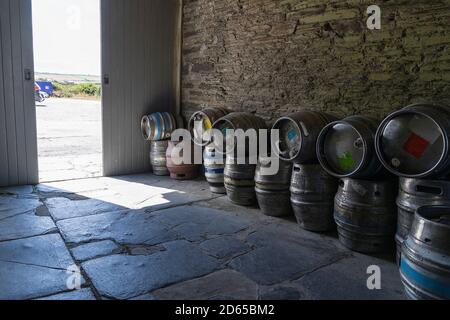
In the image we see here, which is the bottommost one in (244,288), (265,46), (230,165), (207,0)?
(244,288)

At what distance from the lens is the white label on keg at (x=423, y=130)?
2.55 meters

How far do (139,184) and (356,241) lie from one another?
10.2 ft

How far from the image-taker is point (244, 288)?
239 cm

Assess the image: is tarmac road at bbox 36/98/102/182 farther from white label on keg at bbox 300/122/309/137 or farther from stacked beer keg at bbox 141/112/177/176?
white label on keg at bbox 300/122/309/137

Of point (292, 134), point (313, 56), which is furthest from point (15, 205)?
point (313, 56)

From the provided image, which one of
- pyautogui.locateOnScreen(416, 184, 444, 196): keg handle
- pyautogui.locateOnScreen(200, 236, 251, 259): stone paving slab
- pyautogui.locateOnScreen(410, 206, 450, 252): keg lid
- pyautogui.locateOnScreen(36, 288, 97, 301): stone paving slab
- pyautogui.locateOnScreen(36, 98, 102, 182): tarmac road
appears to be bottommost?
pyautogui.locateOnScreen(36, 288, 97, 301): stone paving slab

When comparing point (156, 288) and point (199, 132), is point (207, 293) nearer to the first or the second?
point (156, 288)

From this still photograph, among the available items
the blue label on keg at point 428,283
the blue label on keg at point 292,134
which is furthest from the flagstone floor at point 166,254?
the blue label on keg at point 292,134

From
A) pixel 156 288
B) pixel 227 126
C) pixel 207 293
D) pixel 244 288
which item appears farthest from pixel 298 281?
pixel 227 126

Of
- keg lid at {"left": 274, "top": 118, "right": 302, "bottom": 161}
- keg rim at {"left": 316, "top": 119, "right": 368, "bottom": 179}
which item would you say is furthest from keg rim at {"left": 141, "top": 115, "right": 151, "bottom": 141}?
keg rim at {"left": 316, "top": 119, "right": 368, "bottom": 179}

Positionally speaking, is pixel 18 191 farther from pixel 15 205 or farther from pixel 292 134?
pixel 292 134

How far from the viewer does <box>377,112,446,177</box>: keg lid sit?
254 centimetres

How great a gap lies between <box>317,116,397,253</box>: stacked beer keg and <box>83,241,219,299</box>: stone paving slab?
1113 mm

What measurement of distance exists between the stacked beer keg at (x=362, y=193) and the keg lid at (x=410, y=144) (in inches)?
7.0
